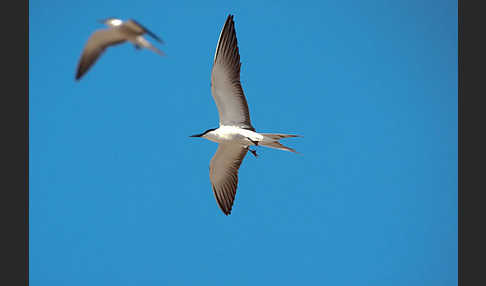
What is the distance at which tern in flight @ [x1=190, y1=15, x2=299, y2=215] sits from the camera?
3764 millimetres

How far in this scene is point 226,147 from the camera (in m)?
4.17

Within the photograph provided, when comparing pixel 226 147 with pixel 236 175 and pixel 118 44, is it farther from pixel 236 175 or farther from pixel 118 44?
pixel 118 44

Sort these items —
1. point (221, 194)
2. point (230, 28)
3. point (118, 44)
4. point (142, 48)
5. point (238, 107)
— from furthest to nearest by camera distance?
point (221, 194)
point (238, 107)
point (230, 28)
point (118, 44)
point (142, 48)

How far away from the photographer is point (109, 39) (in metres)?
2.98

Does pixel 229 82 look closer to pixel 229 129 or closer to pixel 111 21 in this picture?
pixel 229 129

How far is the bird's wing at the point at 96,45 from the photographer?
2.92 metres

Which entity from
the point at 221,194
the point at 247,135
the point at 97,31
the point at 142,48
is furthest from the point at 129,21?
the point at 221,194

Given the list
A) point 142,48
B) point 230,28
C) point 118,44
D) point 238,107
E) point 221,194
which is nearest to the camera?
point 142,48

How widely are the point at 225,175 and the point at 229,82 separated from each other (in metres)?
0.87

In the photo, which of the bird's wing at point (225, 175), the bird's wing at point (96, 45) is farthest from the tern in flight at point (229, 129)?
the bird's wing at point (96, 45)

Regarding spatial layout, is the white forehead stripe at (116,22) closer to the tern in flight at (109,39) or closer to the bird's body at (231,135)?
the tern in flight at (109,39)

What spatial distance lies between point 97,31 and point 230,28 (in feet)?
3.61

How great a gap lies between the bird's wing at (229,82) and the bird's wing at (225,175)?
12.5 inches

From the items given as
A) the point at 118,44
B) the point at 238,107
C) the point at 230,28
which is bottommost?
the point at 238,107
